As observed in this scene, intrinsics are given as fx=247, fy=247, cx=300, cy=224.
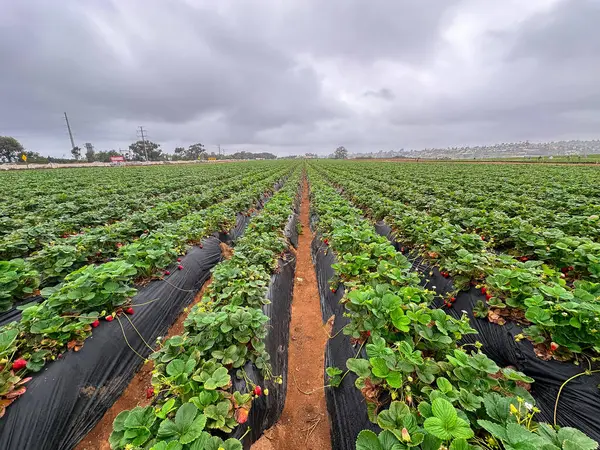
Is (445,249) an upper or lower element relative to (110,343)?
upper

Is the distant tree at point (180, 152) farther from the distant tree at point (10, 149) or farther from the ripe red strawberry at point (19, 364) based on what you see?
the ripe red strawberry at point (19, 364)

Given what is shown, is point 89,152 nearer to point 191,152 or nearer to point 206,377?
point 191,152

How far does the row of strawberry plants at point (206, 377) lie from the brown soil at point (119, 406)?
2.87 ft

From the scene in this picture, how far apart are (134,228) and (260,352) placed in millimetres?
5390

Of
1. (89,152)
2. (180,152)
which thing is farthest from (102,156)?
(180,152)

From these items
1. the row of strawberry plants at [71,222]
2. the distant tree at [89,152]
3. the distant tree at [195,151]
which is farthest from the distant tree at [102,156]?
the row of strawberry plants at [71,222]

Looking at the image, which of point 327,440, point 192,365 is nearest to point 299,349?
point 327,440

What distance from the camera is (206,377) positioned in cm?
192

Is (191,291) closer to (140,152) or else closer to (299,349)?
(299,349)

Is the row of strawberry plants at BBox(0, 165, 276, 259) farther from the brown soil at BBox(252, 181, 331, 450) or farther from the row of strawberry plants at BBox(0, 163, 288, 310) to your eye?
the brown soil at BBox(252, 181, 331, 450)

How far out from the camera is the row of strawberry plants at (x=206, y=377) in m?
1.56

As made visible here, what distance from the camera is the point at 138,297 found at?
146 inches

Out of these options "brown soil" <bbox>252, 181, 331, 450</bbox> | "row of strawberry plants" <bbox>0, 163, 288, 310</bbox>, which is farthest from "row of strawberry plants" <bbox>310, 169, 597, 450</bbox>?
"row of strawberry plants" <bbox>0, 163, 288, 310</bbox>

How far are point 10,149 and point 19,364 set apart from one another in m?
96.5
